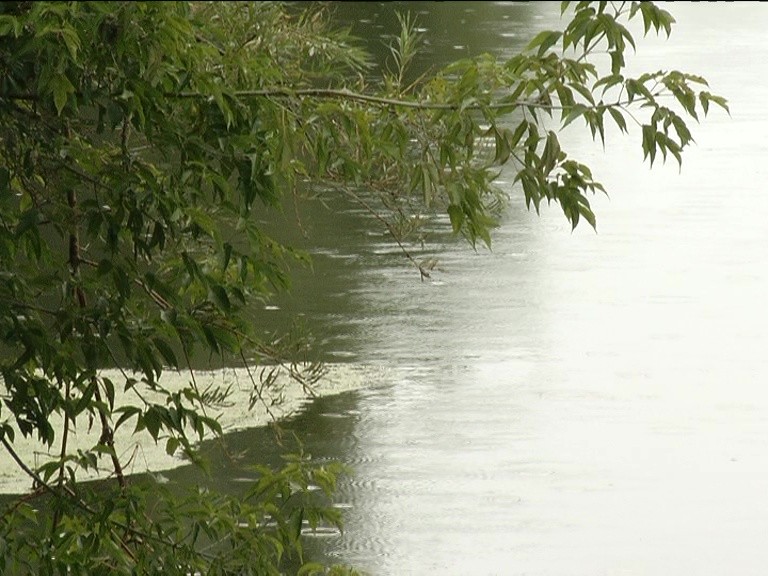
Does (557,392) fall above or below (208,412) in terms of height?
below

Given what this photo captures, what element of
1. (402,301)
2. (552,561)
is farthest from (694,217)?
(552,561)

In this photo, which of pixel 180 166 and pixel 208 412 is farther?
pixel 208 412

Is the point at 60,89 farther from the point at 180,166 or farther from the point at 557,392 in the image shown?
the point at 557,392

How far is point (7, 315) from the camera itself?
11.6 ft

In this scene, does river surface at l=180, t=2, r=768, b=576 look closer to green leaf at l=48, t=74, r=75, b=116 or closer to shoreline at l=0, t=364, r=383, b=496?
shoreline at l=0, t=364, r=383, b=496

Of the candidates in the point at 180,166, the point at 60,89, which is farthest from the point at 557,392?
the point at 60,89

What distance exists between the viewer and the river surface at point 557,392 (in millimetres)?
6699

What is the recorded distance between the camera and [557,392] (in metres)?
8.77

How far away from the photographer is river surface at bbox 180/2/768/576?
6699mm

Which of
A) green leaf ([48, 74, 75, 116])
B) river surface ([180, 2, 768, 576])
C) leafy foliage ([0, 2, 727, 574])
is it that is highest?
green leaf ([48, 74, 75, 116])

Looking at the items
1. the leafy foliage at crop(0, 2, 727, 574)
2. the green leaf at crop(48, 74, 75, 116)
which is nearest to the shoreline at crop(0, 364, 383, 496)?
the leafy foliage at crop(0, 2, 727, 574)

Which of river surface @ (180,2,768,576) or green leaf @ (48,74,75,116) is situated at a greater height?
green leaf @ (48,74,75,116)

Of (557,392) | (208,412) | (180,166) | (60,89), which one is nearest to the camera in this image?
(60,89)

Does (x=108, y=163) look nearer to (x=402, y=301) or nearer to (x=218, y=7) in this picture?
(x=218, y=7)
